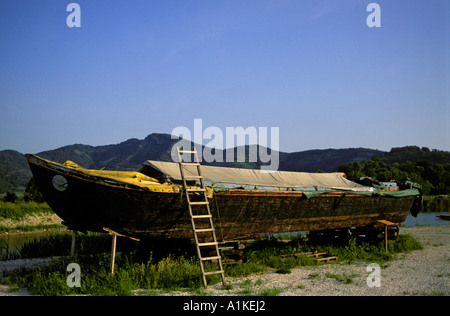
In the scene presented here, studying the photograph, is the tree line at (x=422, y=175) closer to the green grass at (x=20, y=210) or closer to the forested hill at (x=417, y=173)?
the forested hill at (x=417, y=173)

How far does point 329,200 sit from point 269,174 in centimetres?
230

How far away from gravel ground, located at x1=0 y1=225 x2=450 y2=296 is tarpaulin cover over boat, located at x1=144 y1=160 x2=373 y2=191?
2.87m

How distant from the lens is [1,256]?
47.4 feet

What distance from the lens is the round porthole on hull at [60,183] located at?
9.24 metres

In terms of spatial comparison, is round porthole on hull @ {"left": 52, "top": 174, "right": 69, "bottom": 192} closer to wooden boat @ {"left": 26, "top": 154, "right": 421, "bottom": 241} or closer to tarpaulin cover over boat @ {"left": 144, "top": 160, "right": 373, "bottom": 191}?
wooden boat @ {"left": 26, "top": 154, "right": 421, "bottom": 241}

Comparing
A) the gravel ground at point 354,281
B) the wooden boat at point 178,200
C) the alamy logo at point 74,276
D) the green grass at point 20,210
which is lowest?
the green grass at point 20,210

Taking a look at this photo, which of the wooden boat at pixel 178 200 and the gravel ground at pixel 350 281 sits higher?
the wooden boat at pixel 178 200

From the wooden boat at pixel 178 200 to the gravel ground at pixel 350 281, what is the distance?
175 cm

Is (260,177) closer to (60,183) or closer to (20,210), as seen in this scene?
(60,183)

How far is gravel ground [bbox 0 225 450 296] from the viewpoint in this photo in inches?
323

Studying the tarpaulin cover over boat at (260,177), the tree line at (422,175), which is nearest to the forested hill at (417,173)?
the tree line at (422,175)

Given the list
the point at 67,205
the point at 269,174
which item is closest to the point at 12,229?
the point at 67,205

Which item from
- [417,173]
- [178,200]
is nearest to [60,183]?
[178,200]
